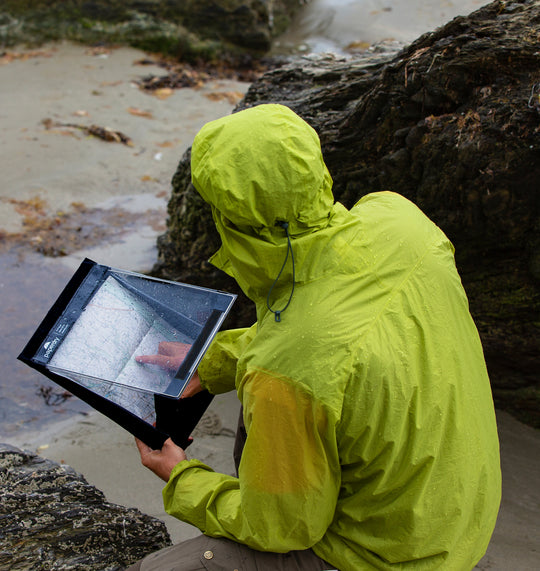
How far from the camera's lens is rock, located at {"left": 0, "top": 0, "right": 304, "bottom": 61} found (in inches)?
356

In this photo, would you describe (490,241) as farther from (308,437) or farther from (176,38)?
(176,38)

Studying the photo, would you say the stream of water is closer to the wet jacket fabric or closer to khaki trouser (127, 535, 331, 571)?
the wet jacket fabric

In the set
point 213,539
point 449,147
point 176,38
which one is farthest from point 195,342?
point 176,38

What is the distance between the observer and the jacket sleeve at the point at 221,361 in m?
2.22

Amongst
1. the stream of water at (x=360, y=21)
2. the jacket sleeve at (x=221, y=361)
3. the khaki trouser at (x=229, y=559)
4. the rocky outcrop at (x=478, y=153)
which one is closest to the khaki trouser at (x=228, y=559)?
the khaki trouser at (x=229, y=559)

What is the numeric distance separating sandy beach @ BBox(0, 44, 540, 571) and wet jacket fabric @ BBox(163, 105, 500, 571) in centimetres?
98

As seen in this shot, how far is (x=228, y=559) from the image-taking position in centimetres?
177

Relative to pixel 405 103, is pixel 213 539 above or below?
below

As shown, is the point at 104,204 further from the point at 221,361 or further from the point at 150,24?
the point at 150,24

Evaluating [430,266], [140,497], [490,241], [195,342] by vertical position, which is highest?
[430,266]

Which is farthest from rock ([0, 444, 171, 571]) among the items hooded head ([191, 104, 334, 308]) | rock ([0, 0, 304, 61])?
rock ([0, 0, 304, 61])

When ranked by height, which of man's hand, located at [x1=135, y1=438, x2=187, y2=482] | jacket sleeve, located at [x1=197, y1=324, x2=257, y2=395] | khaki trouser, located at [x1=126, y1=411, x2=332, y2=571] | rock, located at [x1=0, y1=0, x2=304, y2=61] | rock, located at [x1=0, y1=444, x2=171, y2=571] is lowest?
rock, located at [x1=0, y1=444, x2=171, y2=571]

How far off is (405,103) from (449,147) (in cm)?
35

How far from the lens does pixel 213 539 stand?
72.1 inches
